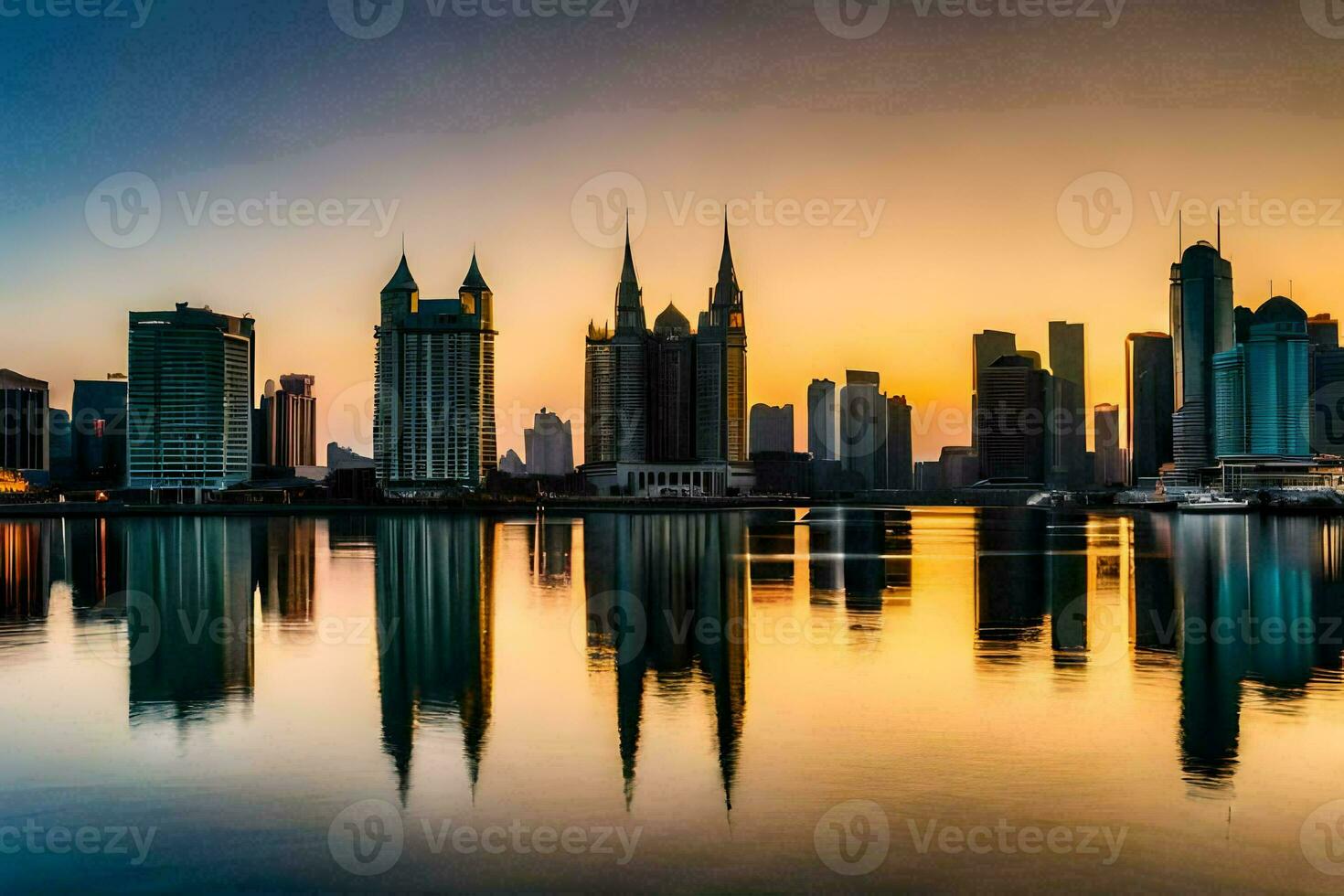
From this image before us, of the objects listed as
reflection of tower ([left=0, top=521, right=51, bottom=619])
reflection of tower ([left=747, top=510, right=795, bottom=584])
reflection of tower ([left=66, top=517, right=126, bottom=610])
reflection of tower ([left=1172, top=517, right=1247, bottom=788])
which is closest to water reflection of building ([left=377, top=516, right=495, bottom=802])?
reflection of tower ([left=66, top=517, right=126, bottom=610])

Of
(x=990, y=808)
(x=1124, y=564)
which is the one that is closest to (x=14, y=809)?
(x=990, y=808)

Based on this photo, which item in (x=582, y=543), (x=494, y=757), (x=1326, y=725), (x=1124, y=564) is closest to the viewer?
(x=494, y=757)

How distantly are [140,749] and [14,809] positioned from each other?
13.8 ft

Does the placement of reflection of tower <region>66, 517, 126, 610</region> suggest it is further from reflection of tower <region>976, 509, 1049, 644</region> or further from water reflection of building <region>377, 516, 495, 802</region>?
reflection of tower <region>976, 509, 1049, 644</region>

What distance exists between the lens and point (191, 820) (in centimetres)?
2003

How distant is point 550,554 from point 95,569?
3327cm

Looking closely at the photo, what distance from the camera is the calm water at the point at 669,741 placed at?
1820cm

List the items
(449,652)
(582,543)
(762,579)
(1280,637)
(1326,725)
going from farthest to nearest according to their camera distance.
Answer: (582,543)
(762,579)
(1280,637)
(449,652)
(1326,725)

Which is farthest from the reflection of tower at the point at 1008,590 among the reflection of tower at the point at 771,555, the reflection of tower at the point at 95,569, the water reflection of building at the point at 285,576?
the reflection of tower at the point at 95,569

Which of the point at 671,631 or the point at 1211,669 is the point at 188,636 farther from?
the point at 1211,669

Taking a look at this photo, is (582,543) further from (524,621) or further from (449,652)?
(449,652)

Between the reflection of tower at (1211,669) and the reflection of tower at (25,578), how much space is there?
146ft

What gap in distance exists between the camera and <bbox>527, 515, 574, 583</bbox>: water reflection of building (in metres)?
71.9

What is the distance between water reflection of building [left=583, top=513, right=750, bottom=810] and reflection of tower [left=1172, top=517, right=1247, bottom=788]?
985cm
